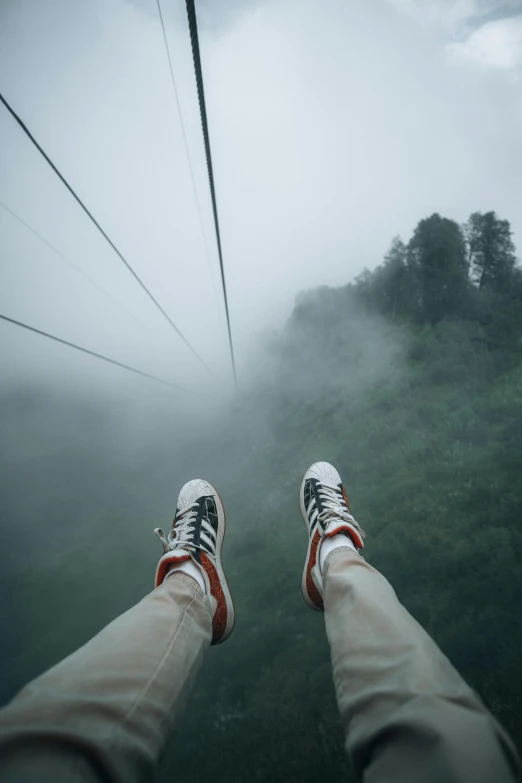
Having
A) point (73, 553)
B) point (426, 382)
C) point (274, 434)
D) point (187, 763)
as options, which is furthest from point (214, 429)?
point (187, 763)

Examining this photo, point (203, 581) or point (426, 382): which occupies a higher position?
point (426, 382)

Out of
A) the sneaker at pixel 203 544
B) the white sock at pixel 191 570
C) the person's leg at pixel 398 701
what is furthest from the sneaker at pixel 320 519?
the white sock at pixel 191 570

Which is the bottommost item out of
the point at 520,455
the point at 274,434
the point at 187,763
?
the point at 187,763

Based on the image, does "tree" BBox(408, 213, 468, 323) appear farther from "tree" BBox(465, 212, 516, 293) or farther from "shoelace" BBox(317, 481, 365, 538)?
"shoelace" BBox(317, 481, 365, 538)

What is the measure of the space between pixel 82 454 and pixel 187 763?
37456 millimetres

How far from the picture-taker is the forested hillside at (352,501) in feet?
15.0

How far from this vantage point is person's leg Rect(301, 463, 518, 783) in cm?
88

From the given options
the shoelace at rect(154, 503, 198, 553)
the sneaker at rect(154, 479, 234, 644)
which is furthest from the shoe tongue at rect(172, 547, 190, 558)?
the shoelace at rect(154, 503, 198, 553)

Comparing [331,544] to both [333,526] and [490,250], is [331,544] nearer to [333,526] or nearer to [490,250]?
[333,526]

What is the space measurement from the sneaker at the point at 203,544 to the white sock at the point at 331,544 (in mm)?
851

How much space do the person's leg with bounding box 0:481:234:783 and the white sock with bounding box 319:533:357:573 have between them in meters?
0.95

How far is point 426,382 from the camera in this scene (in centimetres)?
1128

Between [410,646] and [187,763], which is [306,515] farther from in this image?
[187,763]

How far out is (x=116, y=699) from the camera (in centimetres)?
115
